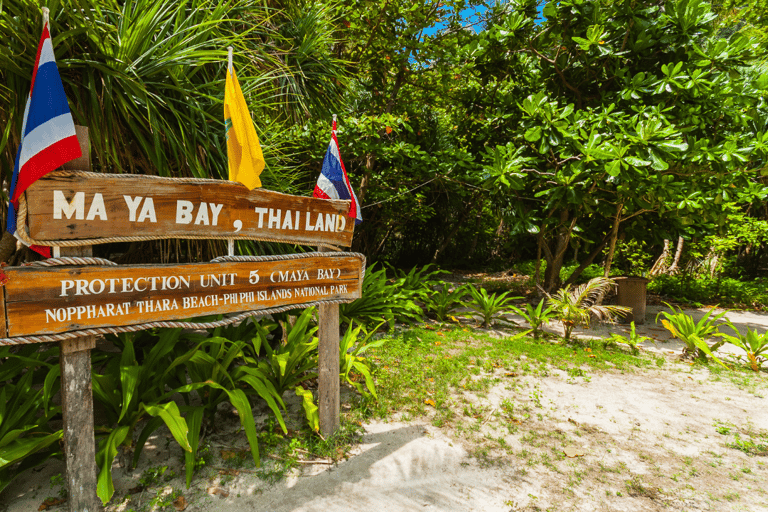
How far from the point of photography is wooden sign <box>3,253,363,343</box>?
172cm

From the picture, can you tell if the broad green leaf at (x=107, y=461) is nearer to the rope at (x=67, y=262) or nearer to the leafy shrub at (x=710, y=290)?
the rope at (x=67, y=262)

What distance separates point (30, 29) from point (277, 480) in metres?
3.16

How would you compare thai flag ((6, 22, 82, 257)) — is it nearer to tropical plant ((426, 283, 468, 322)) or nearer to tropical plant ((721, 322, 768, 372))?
tropical plant ((426, 283, 468, 322))

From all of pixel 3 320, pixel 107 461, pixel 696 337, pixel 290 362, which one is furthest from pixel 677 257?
pixel 3 320

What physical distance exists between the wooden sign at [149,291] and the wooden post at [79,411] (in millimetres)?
159

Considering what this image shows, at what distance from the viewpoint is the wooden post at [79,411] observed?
190 cm

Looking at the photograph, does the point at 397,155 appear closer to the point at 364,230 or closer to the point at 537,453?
the point at 364,230

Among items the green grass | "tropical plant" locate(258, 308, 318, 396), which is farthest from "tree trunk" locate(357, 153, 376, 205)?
"tropical plant" locate(258, 308, 318, 396)

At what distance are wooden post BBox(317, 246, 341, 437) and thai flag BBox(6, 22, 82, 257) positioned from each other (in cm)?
153

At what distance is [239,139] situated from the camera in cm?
221

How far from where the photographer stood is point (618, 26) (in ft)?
17.6

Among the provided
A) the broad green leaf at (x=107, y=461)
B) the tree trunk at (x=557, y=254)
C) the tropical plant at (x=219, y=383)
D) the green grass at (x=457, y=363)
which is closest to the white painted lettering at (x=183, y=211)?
the tropical plant at (x=219, y=383)

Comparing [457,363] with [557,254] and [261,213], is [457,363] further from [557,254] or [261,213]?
[557,254]

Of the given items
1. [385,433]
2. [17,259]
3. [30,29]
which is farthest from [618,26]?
[17,259]
